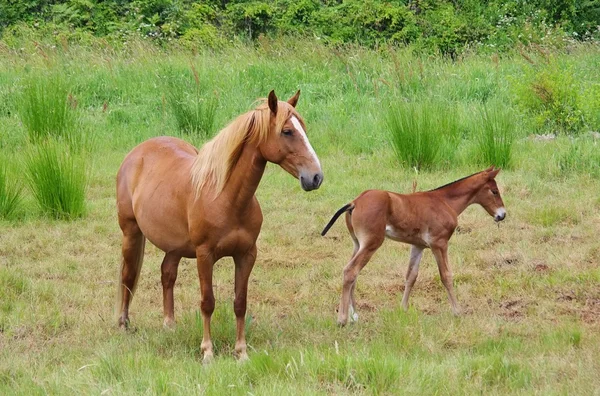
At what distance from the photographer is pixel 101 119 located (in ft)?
44.6

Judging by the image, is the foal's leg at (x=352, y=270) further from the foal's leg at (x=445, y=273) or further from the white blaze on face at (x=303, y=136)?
the white blaze on face at (x=303, y=136)

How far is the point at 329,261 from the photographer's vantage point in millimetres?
8320

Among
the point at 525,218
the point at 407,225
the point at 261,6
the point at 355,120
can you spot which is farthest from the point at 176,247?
the point at 261,6

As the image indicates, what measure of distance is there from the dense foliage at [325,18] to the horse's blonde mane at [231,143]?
15.4 metres

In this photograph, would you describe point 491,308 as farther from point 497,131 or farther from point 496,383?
point 497,131

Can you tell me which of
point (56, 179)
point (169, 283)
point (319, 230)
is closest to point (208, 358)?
point (169, 283)

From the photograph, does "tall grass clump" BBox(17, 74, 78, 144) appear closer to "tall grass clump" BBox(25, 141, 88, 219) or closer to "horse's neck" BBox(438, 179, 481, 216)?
"tall grass clump" BBox(25, 141, 88, 219)

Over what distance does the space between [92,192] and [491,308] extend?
563 cm

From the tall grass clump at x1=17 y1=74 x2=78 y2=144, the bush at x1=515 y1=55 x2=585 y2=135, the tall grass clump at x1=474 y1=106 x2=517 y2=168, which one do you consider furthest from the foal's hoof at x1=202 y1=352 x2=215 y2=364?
the bush at x1=515 y1=55 x2=585 y2=135

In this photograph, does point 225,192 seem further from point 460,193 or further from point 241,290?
point 460,193

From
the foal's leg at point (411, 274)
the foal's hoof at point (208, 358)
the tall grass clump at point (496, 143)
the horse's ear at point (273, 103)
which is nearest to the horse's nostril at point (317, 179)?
the horse's ear at point (273, 103)

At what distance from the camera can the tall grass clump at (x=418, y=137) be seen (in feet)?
35.6

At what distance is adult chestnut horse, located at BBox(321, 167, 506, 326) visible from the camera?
6.58 meters

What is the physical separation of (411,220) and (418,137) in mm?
4249
